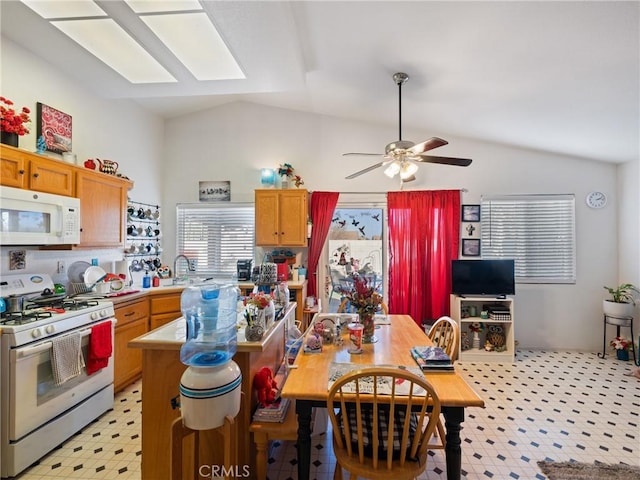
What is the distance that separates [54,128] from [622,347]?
22.3 feet

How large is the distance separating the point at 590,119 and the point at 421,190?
1.85 m

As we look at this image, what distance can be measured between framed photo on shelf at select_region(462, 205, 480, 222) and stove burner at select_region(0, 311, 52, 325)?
4600 millimetres

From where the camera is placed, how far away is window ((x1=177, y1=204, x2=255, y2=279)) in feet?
14.8

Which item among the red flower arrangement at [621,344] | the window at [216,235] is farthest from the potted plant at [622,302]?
the window at [216,235]

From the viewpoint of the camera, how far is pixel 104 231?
10.2ft

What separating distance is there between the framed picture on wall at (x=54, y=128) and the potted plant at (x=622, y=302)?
21.1 feet

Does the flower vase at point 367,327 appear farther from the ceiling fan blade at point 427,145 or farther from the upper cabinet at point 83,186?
the upper cabinet at point 83,186

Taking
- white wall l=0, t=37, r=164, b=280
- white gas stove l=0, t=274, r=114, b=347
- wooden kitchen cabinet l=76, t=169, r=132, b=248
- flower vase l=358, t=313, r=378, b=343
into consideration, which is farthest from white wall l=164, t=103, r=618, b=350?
flower vase l=358, t=313, r=378, b=343

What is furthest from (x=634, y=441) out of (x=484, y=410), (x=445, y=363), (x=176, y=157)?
(x=176, y=157)

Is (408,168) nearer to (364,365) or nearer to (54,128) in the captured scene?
(364,365)

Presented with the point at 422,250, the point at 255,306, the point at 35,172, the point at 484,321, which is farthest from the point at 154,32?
the point at 484,321

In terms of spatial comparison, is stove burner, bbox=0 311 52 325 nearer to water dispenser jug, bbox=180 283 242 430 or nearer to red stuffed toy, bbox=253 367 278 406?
water dispenser jug, bbox=180 283 242 430

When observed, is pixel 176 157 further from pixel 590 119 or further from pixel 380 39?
pixel 590 119

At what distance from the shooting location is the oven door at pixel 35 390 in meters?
1.90
